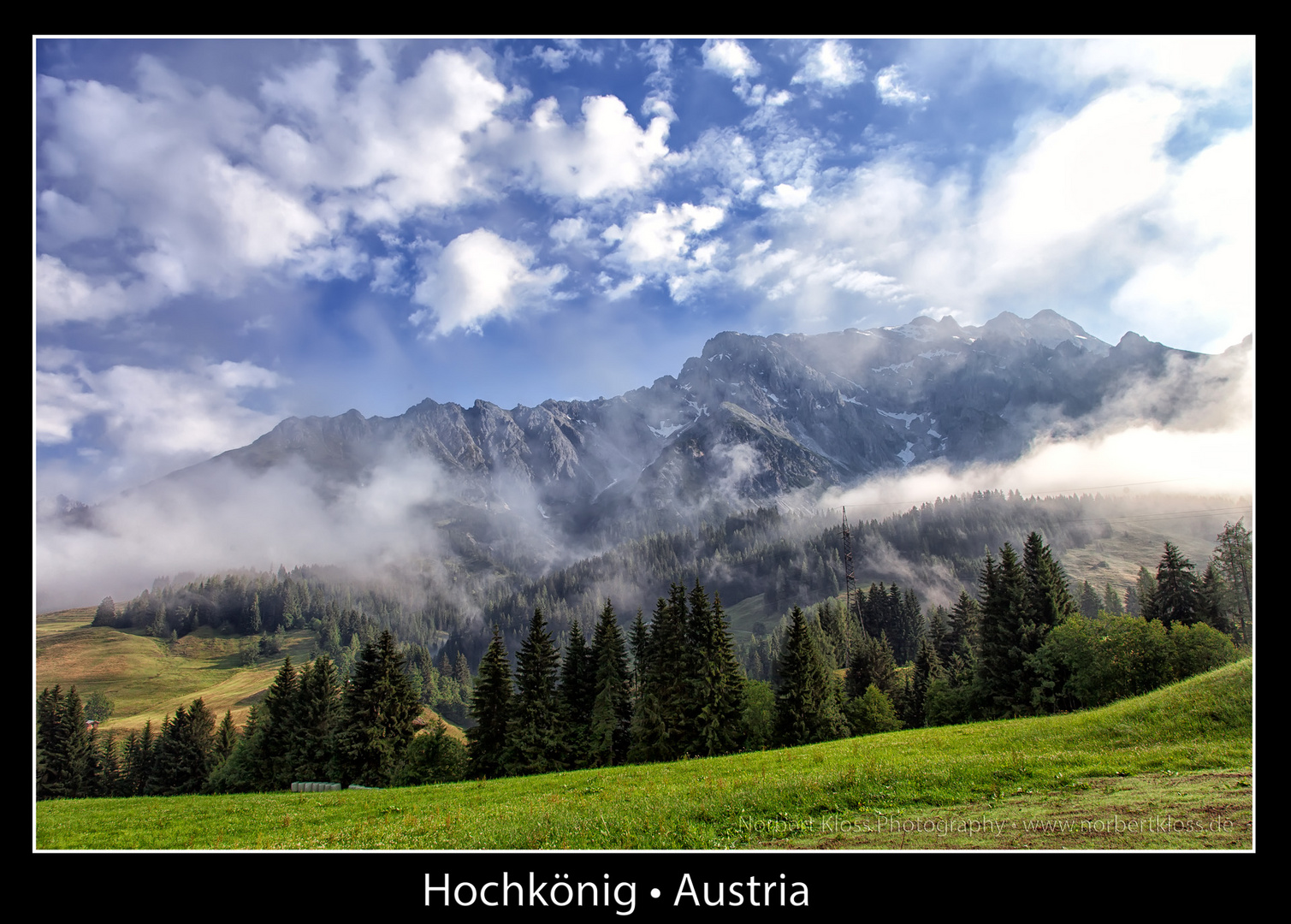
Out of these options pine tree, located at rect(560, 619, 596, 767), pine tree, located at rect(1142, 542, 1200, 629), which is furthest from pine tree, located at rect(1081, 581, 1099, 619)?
pine tree, located at rect(560, 619, 596, 767)

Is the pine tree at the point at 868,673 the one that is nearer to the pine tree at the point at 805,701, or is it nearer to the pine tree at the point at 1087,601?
the pine tree at the point at 805,701

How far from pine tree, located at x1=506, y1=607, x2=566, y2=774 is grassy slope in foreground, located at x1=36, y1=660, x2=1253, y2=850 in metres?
29.2

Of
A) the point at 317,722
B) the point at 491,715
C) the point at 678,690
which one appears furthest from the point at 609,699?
the point at 317,722

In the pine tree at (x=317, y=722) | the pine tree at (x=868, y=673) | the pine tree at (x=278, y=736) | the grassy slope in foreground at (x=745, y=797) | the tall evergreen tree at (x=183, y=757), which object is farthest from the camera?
the tall evergreen tree at (x=183, y=757)

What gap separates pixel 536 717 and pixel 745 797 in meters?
45.0

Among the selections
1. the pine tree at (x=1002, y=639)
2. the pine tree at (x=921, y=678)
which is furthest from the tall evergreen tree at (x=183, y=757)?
the pine tree at (x=1002, y=639)

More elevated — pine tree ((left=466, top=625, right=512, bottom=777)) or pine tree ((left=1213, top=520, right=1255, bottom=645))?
pine tree ((left=1213, top=520, right=1255, bottom=645))

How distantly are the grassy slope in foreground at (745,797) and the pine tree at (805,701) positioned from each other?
1306 inches

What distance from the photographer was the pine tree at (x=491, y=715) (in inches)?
2274

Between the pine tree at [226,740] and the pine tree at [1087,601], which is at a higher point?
the pine tree at [1087,601]

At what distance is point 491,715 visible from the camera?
196 ft

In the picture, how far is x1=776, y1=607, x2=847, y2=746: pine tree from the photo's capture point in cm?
5991

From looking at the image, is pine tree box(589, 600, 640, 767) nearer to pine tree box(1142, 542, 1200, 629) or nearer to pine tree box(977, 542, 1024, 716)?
pine tree box(977, 542, 1024, 716)
